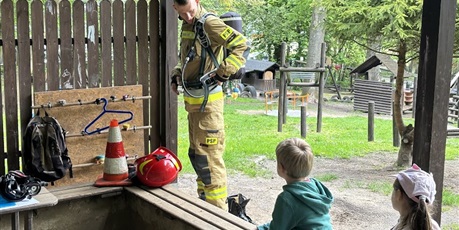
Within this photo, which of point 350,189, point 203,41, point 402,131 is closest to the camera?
point 203,41

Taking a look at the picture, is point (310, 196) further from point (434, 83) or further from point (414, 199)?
point (434, 83)

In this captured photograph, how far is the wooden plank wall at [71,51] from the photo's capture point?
14.3 ft

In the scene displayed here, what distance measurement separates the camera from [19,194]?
3.28 m

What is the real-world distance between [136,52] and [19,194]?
2.01 metres

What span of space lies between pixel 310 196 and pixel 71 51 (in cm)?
293

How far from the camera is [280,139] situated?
1168cm

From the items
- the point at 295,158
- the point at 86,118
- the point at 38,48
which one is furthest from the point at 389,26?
the point at 295,158

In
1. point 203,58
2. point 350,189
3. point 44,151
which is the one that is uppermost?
point 203,58

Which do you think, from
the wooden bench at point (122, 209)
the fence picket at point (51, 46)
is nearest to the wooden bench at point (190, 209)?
the wooden bench at point (122, 209)

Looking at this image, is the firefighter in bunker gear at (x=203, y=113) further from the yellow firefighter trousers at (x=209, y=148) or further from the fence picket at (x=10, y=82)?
the fence picket at (x=10, y=82)

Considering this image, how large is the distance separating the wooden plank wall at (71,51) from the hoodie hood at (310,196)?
9.09ft

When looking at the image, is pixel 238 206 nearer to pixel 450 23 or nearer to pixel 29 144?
pixel 29 144

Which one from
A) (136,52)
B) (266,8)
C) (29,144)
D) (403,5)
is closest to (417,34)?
(403,5)

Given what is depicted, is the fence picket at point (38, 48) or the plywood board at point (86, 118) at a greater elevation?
the fence picket at point (38, 48)
